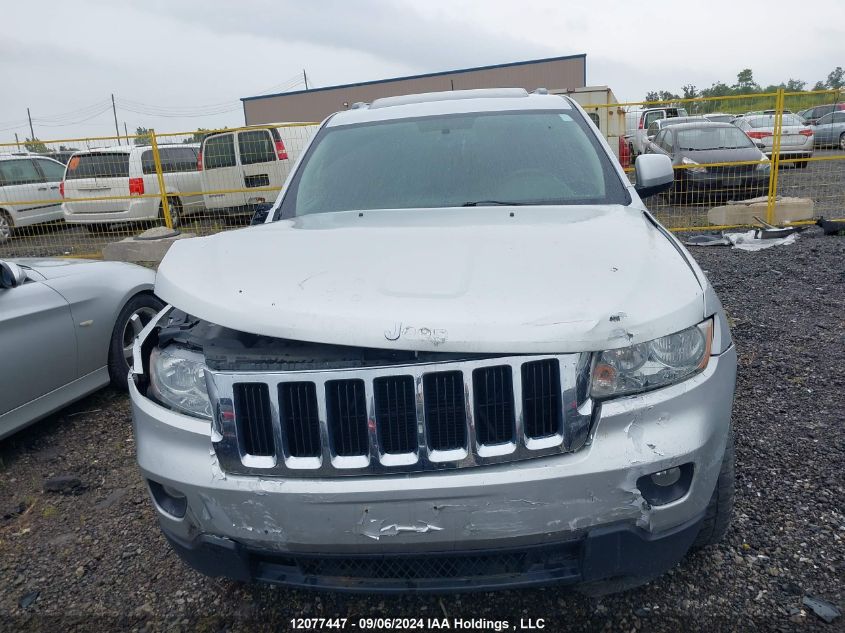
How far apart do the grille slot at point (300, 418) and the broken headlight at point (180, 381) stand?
0.27m

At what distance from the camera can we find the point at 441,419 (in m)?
1.60

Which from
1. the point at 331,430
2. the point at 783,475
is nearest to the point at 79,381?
the point at 331,430

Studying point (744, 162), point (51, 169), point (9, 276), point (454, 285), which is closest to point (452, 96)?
point (454, 285)

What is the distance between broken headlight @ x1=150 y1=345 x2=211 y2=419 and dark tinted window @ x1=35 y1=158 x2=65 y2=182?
40.9 feet

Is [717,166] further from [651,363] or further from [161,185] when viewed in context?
[651,363]

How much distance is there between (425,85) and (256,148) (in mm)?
26467

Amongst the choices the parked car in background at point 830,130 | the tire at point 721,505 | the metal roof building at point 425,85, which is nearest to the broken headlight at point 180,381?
the tire at point 721,505

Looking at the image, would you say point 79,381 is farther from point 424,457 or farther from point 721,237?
point 721,237

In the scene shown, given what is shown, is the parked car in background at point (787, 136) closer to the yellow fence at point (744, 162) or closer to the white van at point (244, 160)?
the yellow fence at point (744, 162)

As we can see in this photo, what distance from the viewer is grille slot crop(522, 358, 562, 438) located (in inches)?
62.4

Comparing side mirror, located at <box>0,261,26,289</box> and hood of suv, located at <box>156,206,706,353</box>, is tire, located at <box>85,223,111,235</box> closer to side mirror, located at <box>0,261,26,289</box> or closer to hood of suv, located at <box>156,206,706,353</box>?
side mirror, located at <box>0,261,26,289</box>

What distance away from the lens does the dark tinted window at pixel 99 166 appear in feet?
34.3

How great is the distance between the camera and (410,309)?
1603mm

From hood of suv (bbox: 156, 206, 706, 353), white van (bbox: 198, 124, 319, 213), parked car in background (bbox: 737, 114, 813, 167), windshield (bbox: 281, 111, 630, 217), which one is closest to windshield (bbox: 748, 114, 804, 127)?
parked car in background (bbox: 737, 114, 813, 167)
